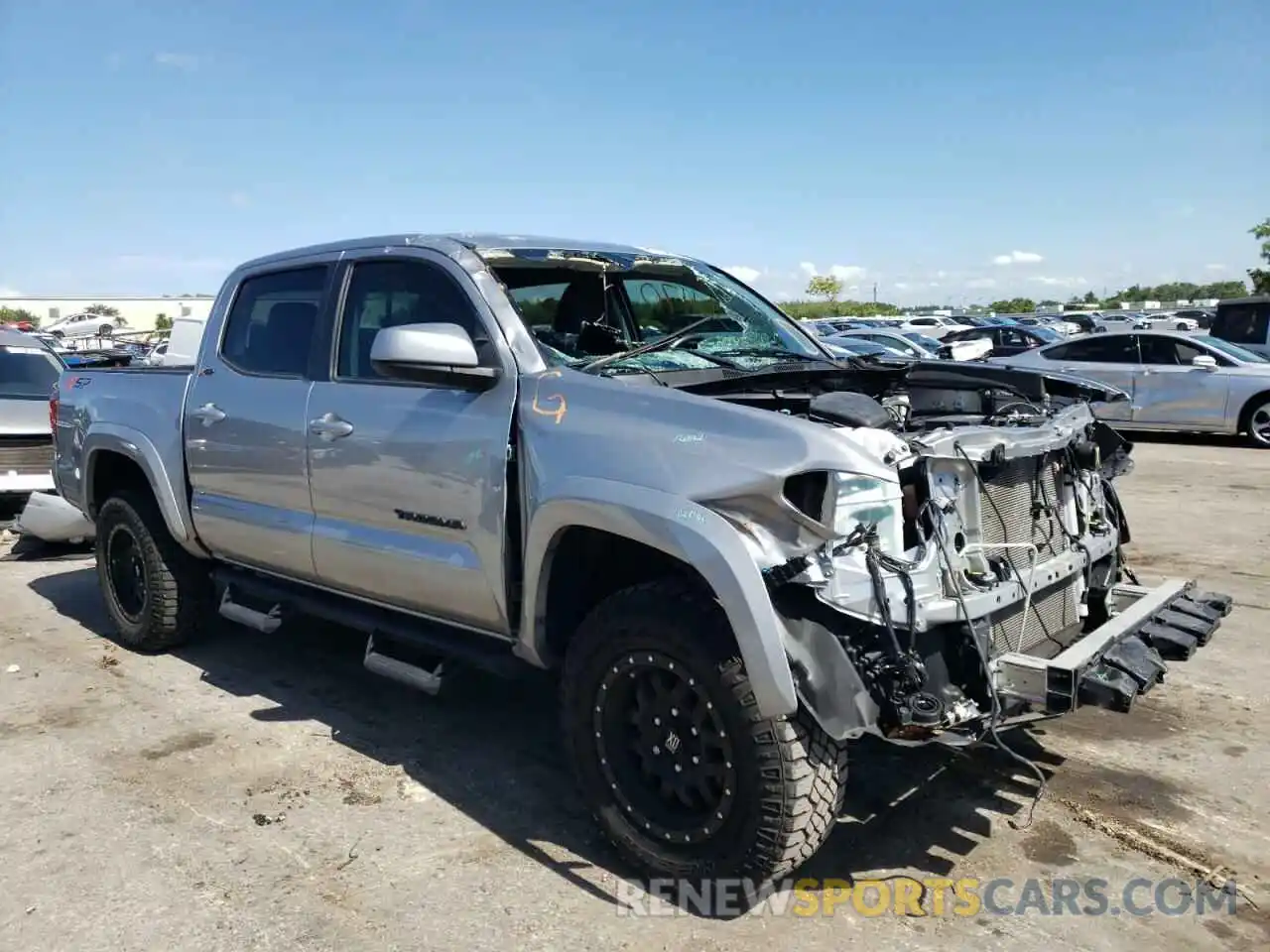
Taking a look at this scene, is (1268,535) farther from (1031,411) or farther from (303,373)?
(303,373)

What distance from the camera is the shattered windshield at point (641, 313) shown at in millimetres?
4152

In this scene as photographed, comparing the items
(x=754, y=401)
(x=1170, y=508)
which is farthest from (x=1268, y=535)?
(x=754, y=401)

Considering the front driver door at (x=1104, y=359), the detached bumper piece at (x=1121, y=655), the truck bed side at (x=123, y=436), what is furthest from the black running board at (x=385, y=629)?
the front driver door at (x=1104, y=359)

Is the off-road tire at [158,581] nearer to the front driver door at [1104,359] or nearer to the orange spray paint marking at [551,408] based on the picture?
the orange spray paint marking at [551,408]

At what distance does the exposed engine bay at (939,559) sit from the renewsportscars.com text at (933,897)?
620 millimetres

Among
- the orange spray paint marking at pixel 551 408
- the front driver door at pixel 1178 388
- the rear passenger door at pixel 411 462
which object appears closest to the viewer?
the orange spray paint marking at pixel 551 408

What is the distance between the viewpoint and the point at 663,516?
316 centimetres

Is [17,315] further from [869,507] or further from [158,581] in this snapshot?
[869,507]

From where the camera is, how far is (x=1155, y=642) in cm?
365

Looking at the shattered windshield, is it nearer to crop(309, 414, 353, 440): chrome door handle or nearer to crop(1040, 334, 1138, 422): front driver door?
crop(309, 414, 353, 440): chrome door handle

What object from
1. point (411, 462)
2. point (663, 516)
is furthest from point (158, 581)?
point (663, 516)

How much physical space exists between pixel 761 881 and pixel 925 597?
3.16 ft

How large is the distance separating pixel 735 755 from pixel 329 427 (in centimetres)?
220

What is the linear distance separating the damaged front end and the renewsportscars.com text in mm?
609
